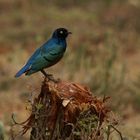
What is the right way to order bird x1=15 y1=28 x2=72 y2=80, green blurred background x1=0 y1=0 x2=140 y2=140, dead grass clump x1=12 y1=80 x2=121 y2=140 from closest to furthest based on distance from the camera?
1. dead grass clump x1=12 y1=80 x2=121 y2=140
2. bird x1=15 y1=28 x2=72 y2=80
3. green blurred background x1=0 y1=0 x2=140 y2=140

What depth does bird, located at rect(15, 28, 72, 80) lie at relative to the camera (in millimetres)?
6852

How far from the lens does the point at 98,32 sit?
1590 cm

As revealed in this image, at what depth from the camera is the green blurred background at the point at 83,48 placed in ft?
36.7

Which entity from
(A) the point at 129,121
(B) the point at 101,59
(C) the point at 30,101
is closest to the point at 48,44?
(C) the point at 30,101

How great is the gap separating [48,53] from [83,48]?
18.0ft

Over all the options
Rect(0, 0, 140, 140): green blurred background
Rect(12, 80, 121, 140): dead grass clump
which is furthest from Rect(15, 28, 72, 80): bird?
Rect(0, 0, 140, 140): green blurred background

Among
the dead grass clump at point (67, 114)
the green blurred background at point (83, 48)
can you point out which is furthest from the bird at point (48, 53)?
the green blurred background at point (83, 48)

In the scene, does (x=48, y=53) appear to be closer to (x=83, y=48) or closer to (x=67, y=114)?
(x=67, y=114)

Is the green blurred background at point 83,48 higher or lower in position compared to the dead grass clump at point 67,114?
higher

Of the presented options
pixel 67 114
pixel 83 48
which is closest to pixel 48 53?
pixel 67 114

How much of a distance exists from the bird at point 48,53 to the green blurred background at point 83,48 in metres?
1.42

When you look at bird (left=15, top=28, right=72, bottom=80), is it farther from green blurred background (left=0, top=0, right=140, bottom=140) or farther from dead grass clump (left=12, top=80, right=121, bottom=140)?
green blurred background (left=0, top=0, right=140, bottom=140)

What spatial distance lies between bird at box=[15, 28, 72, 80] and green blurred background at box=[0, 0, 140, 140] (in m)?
1.42

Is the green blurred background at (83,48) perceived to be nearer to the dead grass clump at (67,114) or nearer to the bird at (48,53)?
the bird at (48,53)
